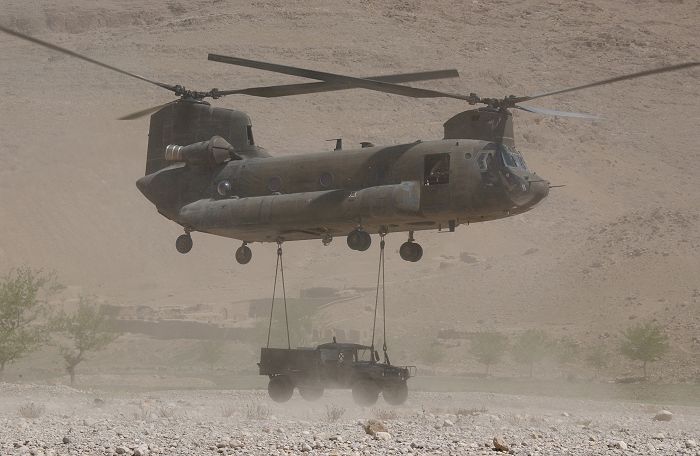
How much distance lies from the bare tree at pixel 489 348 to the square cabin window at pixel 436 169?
129ft

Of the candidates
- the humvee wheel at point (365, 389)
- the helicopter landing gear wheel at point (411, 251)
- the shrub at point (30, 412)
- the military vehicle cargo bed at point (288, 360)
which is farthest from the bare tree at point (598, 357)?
the shrub at point (30, 412)

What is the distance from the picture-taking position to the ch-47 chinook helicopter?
20.8 meters

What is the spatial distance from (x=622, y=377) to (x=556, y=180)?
51600 mm

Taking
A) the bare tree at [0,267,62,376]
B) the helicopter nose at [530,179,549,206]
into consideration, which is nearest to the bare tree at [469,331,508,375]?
the bare tree at [0,267,62,376]

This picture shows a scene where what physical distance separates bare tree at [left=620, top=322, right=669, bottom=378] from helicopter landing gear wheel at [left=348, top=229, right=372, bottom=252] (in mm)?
36703

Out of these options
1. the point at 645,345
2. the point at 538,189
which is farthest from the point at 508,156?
the point at 645,345

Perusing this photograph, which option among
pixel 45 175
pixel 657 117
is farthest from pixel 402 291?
pixel 657 117

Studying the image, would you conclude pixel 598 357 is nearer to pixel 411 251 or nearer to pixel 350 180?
pixel 411 251

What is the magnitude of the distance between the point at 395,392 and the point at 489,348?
38795 millimetres

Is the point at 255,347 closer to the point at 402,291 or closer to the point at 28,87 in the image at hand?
the point at 402,291

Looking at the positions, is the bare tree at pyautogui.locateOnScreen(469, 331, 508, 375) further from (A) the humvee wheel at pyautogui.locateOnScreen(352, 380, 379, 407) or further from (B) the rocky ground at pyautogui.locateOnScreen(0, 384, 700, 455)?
(A) the humvee wheel at pyautogui.locateOnScreen(352, 380, 379, 407)

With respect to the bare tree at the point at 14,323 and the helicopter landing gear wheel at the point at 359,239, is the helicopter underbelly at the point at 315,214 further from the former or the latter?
the bare tree at the point at 14,323

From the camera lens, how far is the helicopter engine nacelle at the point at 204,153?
2395 centimetres

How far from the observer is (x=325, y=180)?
22250 millimetres
